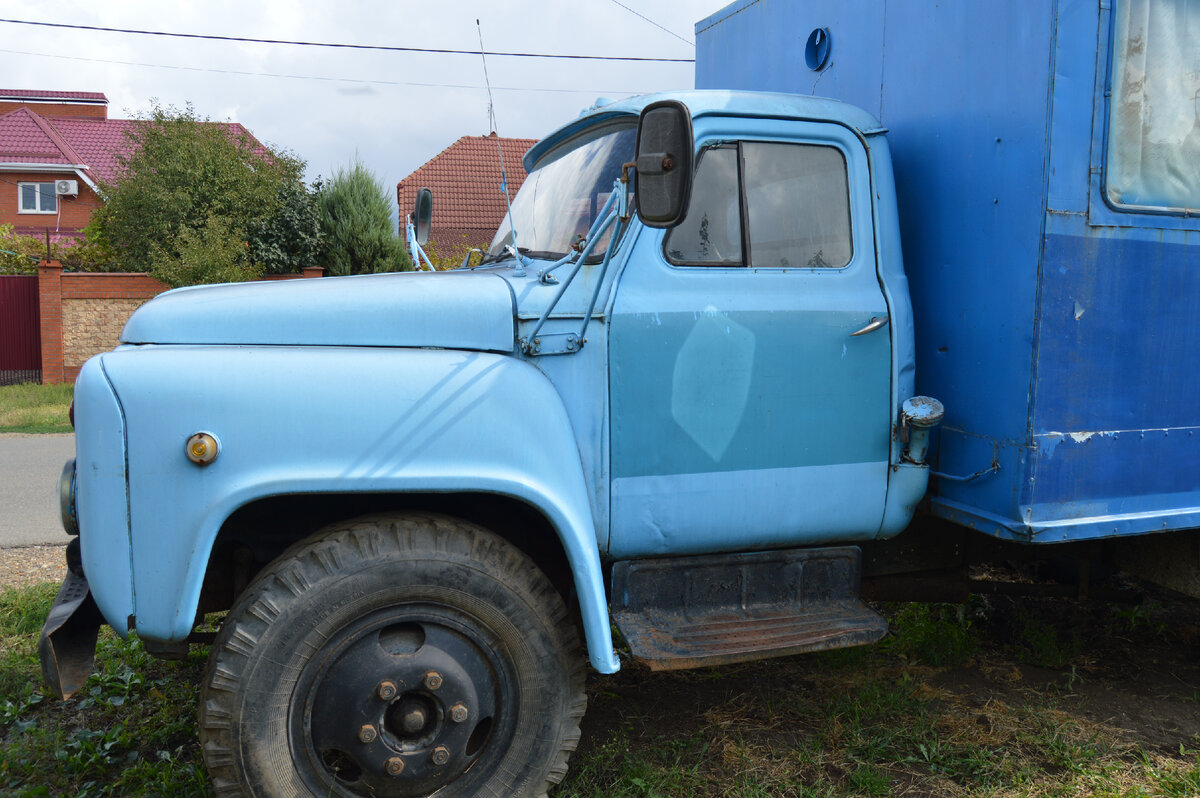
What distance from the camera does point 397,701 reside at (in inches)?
100

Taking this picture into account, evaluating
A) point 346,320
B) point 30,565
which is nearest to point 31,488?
point 30,565

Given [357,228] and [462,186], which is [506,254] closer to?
[357,228]

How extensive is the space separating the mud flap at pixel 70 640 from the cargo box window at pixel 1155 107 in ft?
11.4

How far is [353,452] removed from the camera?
245 centimetres

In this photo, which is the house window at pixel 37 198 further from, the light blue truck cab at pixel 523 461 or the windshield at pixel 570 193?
the light blue truck cab at pixel 523 461

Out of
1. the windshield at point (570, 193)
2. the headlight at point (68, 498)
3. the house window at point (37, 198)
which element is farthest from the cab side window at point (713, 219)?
the house window at point (37, 198)

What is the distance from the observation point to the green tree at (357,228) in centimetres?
1653

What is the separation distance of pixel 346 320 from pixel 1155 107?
8.89 ft

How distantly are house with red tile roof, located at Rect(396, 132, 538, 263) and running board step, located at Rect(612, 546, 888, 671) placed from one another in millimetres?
19906

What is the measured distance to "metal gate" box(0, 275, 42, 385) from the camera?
1522 centimetres

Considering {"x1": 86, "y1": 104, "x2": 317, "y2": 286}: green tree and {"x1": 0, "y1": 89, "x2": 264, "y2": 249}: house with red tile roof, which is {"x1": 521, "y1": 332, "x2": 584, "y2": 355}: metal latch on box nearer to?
{"x1": 86, "y1": 104, "x2": 317, "y2": 286}: green tree

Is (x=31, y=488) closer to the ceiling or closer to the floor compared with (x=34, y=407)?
closer to the floor

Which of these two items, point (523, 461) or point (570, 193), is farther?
point (570, 193)

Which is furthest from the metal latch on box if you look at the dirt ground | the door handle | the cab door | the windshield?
the dirt ground
